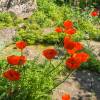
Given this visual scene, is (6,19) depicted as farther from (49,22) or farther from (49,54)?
(49,54)

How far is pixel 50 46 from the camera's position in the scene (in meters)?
8.46

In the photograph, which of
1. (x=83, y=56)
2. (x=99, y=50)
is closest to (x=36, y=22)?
(x=99, y=50)

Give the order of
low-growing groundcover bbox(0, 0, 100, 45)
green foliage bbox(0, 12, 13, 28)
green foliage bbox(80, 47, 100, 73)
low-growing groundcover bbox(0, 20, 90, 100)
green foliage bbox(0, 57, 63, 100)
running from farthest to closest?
green foliage bbox(0, 12, 13, 28)
low-growing groundcover bbox(0, 0, 100, 45)
green foliage bbox(80, 47, 100, 73)
green foliage bbox(0, 57, 63, 100)
low-growing groundcover bbox(0, 20, 90, 100)

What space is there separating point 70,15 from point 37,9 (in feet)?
3.08

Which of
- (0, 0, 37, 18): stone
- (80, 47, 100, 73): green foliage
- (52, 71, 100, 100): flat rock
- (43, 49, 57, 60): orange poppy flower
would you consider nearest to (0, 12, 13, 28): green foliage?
(0, 0, 37, 18): stone

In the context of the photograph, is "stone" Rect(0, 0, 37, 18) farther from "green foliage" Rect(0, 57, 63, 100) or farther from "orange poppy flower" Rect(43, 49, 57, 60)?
"orange poppy flower" Rect(43, 49, 57, 60)

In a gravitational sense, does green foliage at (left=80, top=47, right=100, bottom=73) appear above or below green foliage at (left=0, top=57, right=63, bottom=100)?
below

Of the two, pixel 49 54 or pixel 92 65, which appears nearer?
pixel 49 54

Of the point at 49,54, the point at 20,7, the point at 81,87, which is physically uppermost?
the point at 49,54

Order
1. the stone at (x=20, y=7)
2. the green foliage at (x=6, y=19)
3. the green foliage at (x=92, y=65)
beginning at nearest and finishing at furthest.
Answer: the green foliage at (x=92, y=65) < the green foliage at (x=6, y=19) < the stone at (x=20, y=7)

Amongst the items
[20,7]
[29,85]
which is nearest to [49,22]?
[20,7]

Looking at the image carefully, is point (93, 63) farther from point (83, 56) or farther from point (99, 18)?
point (99, 18)

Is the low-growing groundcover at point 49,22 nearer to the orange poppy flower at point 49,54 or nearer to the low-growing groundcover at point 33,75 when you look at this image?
the low-growing groundcover at point 33,75

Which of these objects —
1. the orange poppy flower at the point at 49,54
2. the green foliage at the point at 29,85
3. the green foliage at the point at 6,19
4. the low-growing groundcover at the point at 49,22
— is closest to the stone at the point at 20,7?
the low-growing groundcover at the point at 49,22
